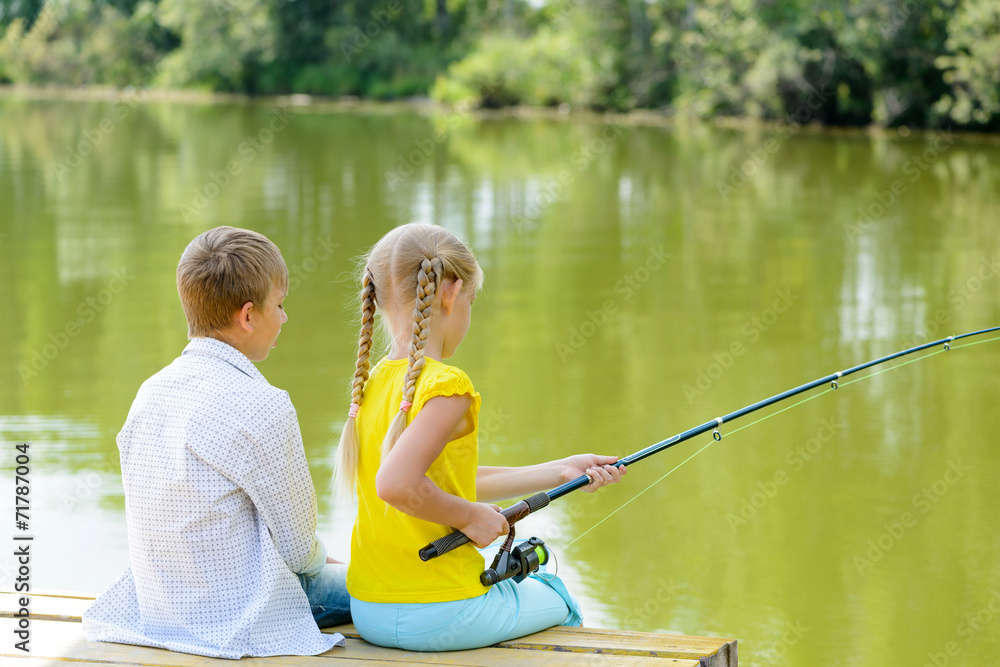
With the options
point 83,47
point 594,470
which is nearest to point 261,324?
point 594,470

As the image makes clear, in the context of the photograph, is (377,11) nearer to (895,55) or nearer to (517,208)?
(895,55)

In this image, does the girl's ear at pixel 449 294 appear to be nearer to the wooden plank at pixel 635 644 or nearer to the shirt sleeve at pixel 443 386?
the shirt sleeve at pixel 443 386

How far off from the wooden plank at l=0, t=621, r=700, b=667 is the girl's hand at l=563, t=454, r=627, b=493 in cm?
34

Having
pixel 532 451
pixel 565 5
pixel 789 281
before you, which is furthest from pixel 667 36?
pixel 532 451

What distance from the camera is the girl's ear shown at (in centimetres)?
207

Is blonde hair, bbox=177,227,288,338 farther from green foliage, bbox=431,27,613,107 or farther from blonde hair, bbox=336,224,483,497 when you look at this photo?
green foliage, bbox=431,27,613,107

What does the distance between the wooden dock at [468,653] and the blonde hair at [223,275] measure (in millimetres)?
584

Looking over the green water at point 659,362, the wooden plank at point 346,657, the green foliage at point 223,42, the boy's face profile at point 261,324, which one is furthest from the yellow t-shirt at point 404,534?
the green foliage at point 223,42

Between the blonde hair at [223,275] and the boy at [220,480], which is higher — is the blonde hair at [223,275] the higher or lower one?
the higher one

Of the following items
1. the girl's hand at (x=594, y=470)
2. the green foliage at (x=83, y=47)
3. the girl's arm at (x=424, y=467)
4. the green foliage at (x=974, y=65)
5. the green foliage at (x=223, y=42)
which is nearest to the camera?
the girl's arm at (x=424, y=467)

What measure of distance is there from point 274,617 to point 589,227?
9081mm

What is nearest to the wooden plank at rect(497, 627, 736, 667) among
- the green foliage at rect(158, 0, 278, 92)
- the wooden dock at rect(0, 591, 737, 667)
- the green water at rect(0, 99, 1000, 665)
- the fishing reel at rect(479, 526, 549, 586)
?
the wooden dock at rect(0, 591, 737, 667)

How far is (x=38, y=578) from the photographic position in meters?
3.71

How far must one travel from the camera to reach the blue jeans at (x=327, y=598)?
225cm
